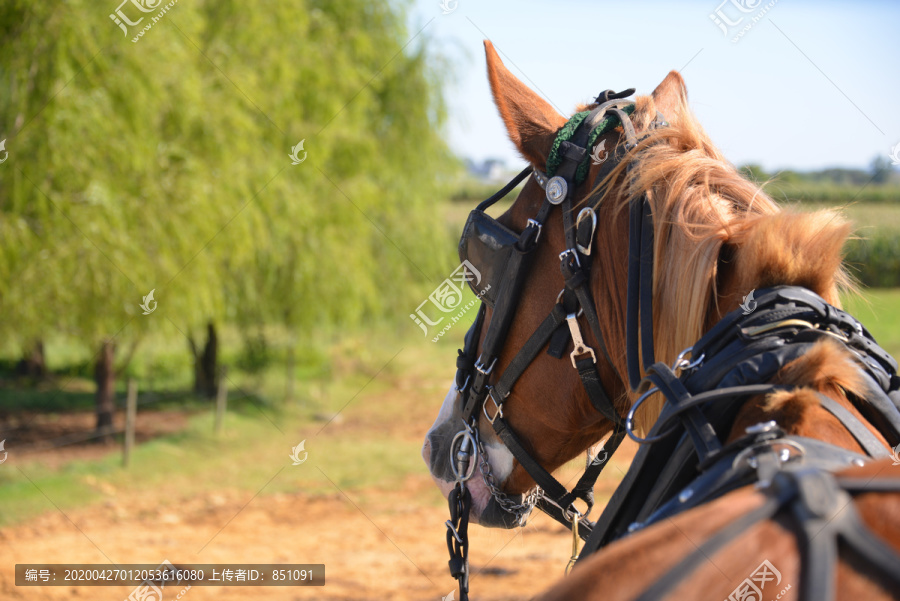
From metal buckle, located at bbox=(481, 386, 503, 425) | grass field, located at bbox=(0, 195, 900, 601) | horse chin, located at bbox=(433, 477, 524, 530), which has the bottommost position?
grass field, located at bbox=(0, 195, 900, 601)

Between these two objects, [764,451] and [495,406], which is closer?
[764,451]

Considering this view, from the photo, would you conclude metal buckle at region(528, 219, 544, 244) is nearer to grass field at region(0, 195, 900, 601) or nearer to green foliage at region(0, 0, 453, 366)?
grass field at region(0, 195, 900, 601)

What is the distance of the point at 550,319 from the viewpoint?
162cm

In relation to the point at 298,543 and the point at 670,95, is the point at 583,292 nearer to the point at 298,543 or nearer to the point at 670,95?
the point at 670,95

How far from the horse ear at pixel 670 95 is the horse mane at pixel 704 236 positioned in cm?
18

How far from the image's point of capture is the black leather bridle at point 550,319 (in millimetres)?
1457

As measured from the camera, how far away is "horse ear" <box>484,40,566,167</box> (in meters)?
1.72

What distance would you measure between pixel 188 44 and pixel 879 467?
962 cm

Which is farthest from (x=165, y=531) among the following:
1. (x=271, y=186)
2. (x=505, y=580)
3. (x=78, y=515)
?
(x=271, y=186)
